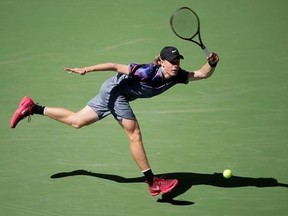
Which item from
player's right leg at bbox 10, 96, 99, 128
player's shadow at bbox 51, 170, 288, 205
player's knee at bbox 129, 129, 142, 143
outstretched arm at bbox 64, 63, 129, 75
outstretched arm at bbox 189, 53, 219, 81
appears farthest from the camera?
player's right leg at bbox 10, 96, 99, 128

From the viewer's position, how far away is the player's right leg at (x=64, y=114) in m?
7.60

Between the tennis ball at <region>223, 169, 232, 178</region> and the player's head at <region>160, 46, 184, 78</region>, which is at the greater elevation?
the player's head at <region>160, 46, 184, 78</region>

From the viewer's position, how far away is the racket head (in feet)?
25.2

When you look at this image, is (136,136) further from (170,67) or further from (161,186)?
(170,67)

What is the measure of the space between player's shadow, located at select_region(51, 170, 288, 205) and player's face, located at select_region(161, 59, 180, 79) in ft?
4.70

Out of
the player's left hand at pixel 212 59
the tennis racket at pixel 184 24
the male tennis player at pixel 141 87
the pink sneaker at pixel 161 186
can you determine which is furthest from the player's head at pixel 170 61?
the pink sneaker at pixel 161 186

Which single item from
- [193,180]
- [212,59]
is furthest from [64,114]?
[212,59]

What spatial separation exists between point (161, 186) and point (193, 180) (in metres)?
0.63

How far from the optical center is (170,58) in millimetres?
6953

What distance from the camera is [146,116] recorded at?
9094mm

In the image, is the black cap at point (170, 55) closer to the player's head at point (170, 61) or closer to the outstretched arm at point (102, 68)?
the player's head at point (170, 61)

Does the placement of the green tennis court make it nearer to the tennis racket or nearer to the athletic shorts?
the athletic shorts

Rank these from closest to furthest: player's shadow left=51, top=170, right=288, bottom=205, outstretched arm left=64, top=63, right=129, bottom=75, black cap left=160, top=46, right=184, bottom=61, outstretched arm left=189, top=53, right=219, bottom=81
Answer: outstretched arm left=64, top=63, right=129, bottom=75 → black cap left=160, top=46, right=184, bottom=61 → outstretched arm left=189, top=53, right=219, bottom=81 → player's shadow left=51, top=170, right=288, bottom=205

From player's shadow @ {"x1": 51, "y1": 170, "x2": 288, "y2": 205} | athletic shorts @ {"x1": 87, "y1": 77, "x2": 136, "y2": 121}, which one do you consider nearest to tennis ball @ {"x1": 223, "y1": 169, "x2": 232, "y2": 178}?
player's shadow @ {"x1": 51, "y1": 170, "x2": 288, "y2": 205}
